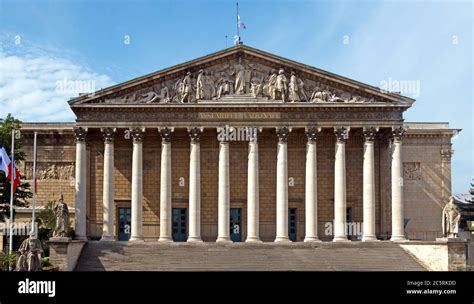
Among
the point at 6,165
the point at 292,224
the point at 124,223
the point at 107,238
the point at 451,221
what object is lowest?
the point at 107,238

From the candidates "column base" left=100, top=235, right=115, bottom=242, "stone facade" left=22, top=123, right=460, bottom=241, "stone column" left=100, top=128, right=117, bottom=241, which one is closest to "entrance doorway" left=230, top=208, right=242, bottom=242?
"stone facade" left=22, top=123, right=460, bottom=241

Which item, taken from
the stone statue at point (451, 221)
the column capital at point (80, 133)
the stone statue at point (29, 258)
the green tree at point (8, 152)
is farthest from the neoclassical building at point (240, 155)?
the stone statue at point (29, 258)

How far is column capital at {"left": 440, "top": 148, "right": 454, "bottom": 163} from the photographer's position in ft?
185

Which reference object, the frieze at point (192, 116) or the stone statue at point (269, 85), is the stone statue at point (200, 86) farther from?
the stone statue at point (269, 85)

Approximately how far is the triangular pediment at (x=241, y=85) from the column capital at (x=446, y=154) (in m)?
9.95

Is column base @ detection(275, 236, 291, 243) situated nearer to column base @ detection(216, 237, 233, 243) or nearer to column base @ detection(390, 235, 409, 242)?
column base @ detection(216, 237, 233, 243)

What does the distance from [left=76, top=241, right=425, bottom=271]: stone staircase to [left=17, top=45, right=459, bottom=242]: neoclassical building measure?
6.04 ft

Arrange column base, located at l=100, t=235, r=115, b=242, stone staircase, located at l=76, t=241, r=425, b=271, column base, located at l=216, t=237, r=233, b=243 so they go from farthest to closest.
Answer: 1. column base, located at l=216, t=237, r=233, b=243
2. column base, located at l=100, t=235, r=115, b=242
3. stone staircase, located at l=76, t=241, r=425, b=271

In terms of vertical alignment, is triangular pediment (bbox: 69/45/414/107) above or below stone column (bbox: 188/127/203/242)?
above

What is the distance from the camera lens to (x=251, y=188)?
48344 mm

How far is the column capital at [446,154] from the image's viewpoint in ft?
185

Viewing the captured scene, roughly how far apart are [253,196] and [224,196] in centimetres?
199

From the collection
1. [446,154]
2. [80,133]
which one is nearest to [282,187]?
[80,133]

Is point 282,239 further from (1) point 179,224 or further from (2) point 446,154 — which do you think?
(2) point 446,154
